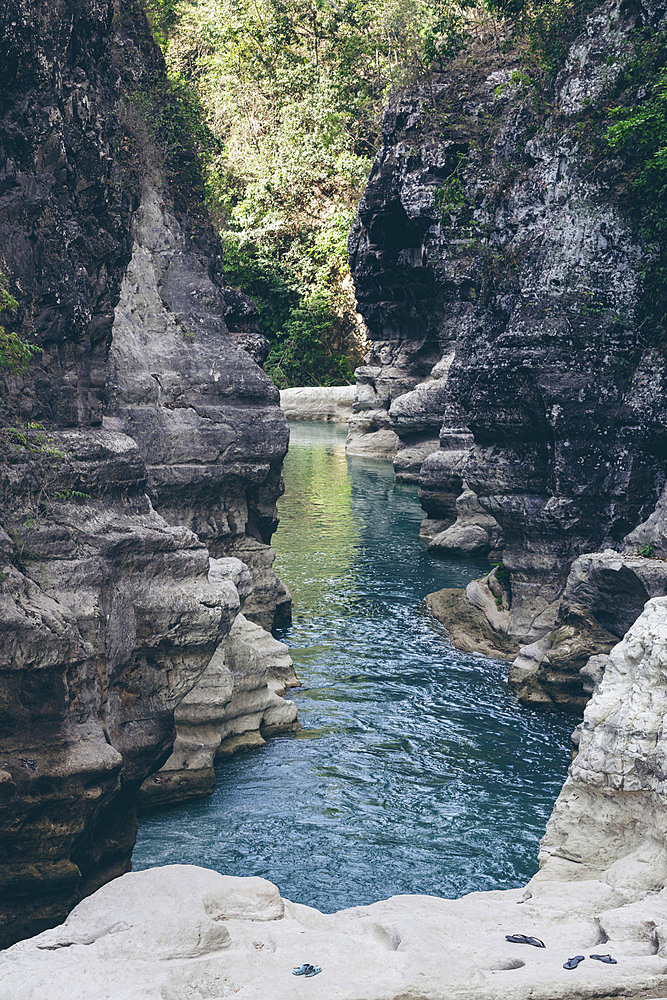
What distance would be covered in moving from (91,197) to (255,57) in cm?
4234

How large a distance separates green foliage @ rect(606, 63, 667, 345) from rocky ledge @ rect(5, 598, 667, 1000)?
758cm

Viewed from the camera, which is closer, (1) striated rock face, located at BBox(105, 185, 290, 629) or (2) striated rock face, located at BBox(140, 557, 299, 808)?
(2) striated rock face, located at BBox(140, 557, 299, 808)

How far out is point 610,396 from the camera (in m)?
14.3

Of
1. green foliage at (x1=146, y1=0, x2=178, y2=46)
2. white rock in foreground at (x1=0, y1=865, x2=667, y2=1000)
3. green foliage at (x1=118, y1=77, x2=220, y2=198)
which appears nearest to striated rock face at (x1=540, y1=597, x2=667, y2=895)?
white rock in foreground at (x1=0, y1=865, x2=667, y2=1000)

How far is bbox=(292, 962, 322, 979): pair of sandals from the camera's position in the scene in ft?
17.3

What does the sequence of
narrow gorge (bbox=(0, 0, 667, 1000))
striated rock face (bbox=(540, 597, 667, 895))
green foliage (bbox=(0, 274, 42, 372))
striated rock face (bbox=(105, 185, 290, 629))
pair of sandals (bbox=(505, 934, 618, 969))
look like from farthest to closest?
striated rock face (bbox=(105, 185, 290, 629))
green foliage (bbox=(0, 274, 42, 372))
striated rock face (bbox=(540, 597, 667, 895))
narrow gorge (bbox=(0, 0, 667, 1000))
pair of sandals (bbox=(505, 934, 618, 969))

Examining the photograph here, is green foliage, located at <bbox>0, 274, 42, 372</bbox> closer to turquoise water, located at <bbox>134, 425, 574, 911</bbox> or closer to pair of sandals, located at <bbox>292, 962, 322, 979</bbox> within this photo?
turquoise water, located at <bbox>134, 425, 574, 911</bbox>

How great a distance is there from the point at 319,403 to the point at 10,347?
4053 centimetres

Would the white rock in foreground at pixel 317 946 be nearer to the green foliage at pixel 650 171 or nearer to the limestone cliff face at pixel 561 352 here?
the limestone cliff face at pixel 561 352

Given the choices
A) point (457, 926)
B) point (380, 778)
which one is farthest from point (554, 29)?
point (457, 926)

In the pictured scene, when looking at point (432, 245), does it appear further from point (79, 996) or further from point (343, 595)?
point (79, 996)

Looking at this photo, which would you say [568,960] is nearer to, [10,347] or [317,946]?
[317,946]

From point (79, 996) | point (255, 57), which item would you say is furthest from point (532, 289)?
point (255, 57)

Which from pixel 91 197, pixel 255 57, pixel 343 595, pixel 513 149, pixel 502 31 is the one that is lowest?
pixel 343 595
